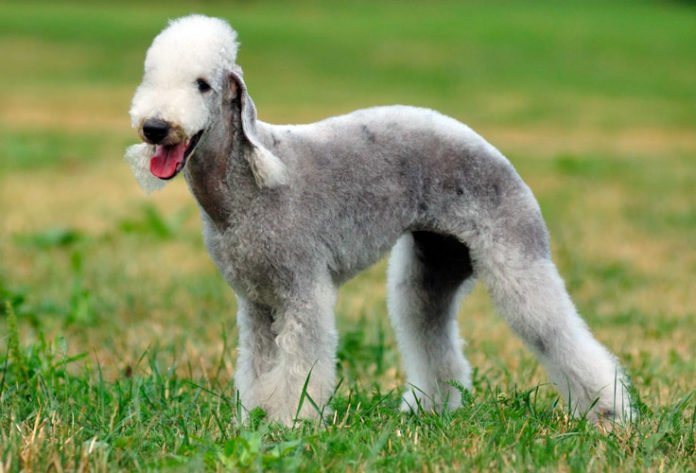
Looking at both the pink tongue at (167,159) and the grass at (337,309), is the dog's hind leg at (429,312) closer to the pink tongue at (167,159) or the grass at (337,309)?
the grass at (337,309)

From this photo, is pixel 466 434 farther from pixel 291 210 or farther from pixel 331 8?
pixel 331 8

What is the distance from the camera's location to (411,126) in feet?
14.6

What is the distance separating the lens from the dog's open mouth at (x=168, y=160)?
12.0ft

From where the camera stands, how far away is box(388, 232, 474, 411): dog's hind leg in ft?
15.8

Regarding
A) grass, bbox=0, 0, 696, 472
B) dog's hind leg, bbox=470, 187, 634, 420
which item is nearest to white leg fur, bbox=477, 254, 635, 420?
dog's hind leg, bbox=470, 187, 634, 420

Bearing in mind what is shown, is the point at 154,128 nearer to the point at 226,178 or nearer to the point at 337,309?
the point at 226,178

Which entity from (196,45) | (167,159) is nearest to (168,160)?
(167,159)

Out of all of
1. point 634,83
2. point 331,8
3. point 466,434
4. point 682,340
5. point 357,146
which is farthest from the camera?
point 331,8

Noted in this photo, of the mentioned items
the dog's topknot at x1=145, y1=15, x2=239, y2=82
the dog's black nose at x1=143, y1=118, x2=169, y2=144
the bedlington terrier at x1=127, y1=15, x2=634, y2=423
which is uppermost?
the dog's topknot at x1=145, y1=15, x2=239, y2=82

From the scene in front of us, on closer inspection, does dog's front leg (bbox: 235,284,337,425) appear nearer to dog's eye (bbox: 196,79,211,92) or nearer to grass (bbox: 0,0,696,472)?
grass (bbox: 0,0,696,472)

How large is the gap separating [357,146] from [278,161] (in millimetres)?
433

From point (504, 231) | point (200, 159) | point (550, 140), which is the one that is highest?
point (200, 159)

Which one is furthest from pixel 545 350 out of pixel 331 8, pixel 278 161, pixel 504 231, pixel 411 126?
→ pixel 331 8

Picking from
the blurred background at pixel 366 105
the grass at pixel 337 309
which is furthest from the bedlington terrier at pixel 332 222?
the blurred background at pixel 366 105
